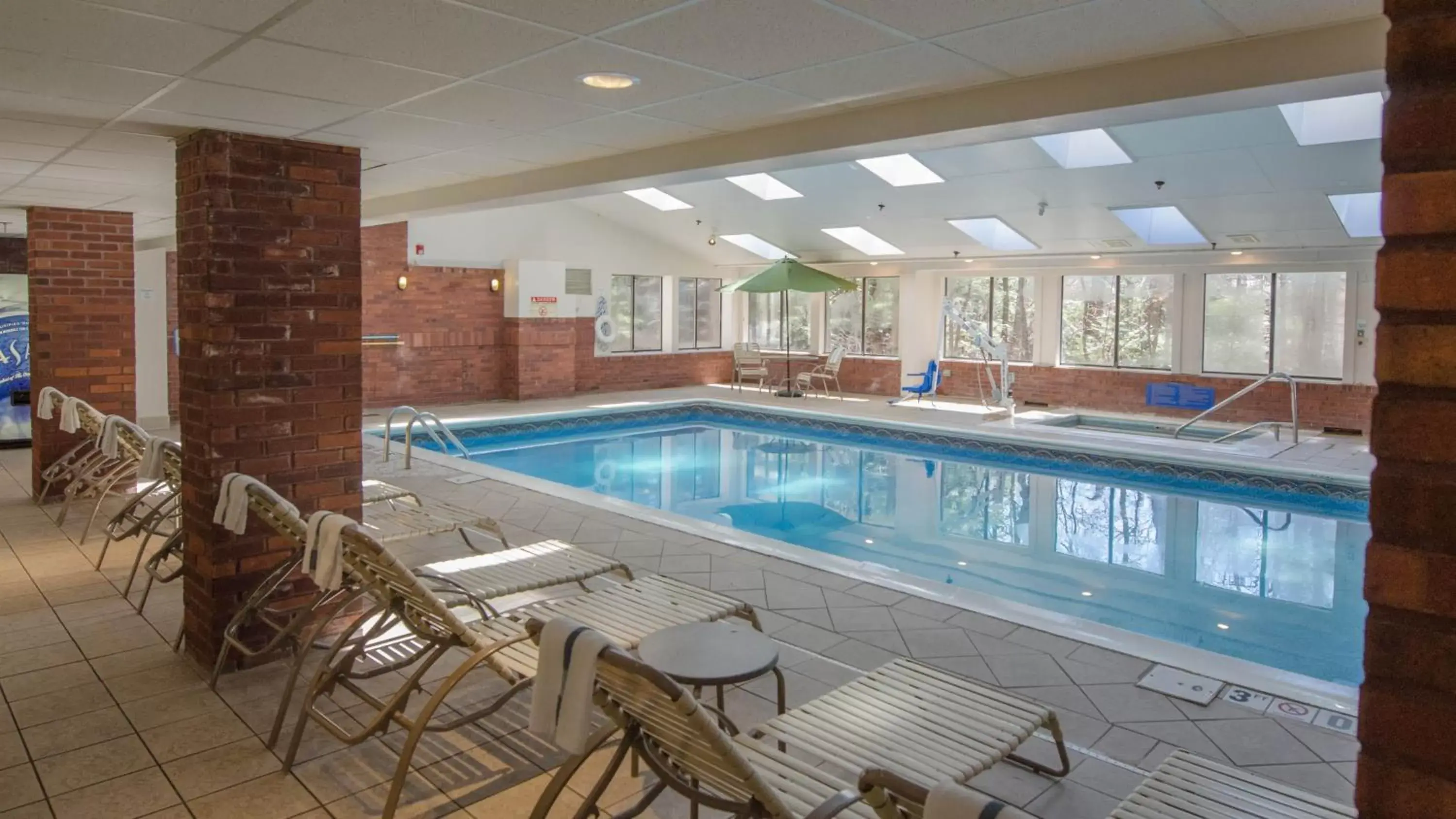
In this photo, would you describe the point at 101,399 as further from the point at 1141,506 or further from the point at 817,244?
the point at 817,244

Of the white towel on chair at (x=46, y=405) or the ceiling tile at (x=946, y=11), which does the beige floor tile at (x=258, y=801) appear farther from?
the white towel on chair at (x=46, y=405)

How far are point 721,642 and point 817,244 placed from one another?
11852 millimetres

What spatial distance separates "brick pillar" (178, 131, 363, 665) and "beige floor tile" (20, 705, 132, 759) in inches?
19.0

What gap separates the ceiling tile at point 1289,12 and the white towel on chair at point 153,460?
181 inches

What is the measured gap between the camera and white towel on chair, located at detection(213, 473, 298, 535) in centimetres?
326

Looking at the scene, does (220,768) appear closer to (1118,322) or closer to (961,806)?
(961,806)

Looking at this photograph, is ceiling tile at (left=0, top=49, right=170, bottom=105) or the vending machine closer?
ceiling tile at (left=0, top=49, right=170, bottom=105)

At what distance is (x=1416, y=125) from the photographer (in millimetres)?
874

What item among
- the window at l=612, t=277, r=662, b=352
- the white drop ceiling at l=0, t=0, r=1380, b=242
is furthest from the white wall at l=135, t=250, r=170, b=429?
the white drop ceiling at l=0, t=0, r=1380, b=242

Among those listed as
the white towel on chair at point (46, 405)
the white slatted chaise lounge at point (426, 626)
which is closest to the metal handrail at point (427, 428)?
the white towel on chair at point (46, 405)

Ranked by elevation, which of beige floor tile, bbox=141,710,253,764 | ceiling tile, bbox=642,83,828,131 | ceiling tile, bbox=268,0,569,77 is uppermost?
ceiling tile, bbox=642,83,828,131

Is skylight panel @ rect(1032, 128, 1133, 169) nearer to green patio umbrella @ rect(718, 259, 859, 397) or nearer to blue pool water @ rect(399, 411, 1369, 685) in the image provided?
blue pool water @ rect(399, 411, 1369, 685)

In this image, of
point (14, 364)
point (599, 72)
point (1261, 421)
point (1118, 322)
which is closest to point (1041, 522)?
point (1261, 421)

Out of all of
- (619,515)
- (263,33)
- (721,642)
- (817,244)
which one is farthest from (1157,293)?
(263,33)
